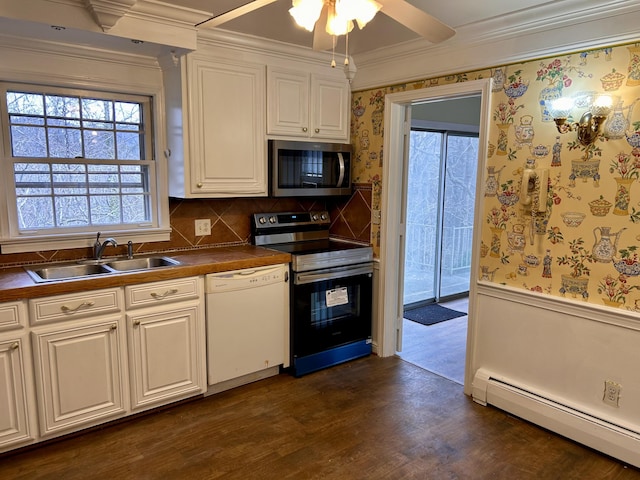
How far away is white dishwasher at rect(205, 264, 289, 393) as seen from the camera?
2906mm

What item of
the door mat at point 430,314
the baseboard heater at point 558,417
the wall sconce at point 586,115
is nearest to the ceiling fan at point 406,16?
the wall sconce at point 586,115

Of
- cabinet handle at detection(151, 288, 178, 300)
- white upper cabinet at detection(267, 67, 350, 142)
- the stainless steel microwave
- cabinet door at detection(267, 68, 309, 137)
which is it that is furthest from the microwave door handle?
cabinet handle at detection(151, 288, 178, 300)

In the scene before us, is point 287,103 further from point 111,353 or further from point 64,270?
point 111,353

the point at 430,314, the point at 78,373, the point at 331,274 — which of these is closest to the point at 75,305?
the point at 78,373

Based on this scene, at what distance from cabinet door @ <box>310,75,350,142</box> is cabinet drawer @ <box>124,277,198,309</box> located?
57.3 inches

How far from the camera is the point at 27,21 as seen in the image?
224cm

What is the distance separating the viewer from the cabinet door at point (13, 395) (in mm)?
2240

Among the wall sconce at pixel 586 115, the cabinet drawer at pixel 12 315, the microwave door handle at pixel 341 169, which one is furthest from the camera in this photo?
the microwave door handle at pixel 341 169

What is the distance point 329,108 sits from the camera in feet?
11.6

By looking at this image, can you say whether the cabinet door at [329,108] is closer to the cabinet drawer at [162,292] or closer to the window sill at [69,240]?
the window sill at [69,240]

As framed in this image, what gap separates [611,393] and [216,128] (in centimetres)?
272

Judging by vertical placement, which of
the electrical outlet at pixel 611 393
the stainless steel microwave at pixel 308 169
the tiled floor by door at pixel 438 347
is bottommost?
the tiled floor by door at pixel 438 347

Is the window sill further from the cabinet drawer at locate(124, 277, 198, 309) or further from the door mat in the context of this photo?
the door mat

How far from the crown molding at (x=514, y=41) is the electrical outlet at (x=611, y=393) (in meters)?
1.70
